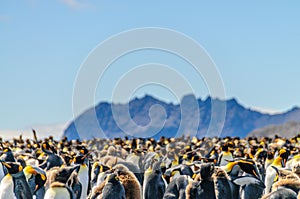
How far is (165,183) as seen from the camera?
39.1ft

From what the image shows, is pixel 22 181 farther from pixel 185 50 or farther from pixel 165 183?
pixel 185 50

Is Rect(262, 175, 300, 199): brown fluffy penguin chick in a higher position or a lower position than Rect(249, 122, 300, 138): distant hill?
lower

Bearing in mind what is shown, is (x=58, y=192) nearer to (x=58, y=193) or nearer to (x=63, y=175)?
(x=58, y=193)

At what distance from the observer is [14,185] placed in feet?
31.2

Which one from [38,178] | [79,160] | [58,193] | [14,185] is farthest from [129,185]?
[79,160]

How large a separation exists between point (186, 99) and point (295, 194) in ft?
51.0

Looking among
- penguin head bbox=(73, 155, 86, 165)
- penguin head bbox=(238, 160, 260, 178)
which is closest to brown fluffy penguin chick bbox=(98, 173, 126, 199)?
penguin head bbox=(238, 160, 260, 178)

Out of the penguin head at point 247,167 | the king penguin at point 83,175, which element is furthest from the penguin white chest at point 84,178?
the penguin head at point 247,167

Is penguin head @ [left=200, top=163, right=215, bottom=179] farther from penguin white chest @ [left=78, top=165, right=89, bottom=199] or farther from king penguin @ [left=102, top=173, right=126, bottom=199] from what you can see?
penguin white chest @ [left=78, top=165, right=89, bottom=199]

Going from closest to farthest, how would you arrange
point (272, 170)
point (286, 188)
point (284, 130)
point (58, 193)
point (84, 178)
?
point (286, 188) → point (58, 193) → point (272, 170) → point (84, 178) → point (284, 130)

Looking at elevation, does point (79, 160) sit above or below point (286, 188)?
above

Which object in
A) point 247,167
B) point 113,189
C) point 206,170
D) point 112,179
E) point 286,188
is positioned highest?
→ point 247,167

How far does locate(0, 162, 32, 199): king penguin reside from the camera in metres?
9.41

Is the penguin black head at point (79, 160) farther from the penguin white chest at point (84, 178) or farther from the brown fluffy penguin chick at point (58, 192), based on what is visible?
the brown fluffy penguin chick at point (58, 192)
